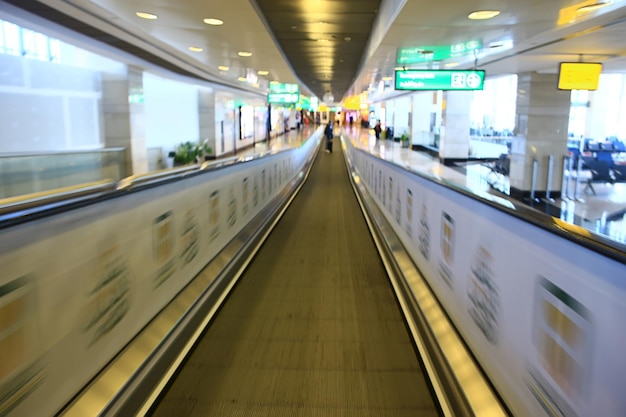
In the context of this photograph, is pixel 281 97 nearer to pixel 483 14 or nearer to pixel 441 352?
pixel 483 14

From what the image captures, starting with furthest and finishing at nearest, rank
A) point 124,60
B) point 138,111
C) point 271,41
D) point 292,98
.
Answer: point 292,98 < point 138,111 < point 124,60 < point 271,41

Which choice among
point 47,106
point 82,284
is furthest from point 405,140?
point 82,284

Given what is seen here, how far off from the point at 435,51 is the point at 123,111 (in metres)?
9.74

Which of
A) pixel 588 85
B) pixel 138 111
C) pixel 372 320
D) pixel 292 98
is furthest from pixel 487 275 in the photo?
pixel 292 98

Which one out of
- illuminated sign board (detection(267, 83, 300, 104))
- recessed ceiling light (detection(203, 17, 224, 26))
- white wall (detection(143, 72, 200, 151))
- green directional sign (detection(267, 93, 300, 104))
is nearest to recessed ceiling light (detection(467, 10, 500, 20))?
recessed ceiling light (detection(203, 17, 224, 26))

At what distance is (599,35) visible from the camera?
10.1 m


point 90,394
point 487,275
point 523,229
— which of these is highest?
point 523,229

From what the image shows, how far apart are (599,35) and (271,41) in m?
7.00

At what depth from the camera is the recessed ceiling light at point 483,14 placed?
8750mm

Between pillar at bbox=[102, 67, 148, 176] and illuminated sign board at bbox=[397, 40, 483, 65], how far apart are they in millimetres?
8437

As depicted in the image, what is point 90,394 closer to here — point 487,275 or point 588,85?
point 487,275

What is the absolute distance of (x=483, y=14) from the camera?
352 inches

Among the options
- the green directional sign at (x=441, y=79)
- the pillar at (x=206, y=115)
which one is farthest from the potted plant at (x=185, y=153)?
the green directional sign at (x=441, y=79)

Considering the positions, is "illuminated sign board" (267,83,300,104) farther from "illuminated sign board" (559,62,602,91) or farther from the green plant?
"illuminated sign board" (559,62,602,91)
